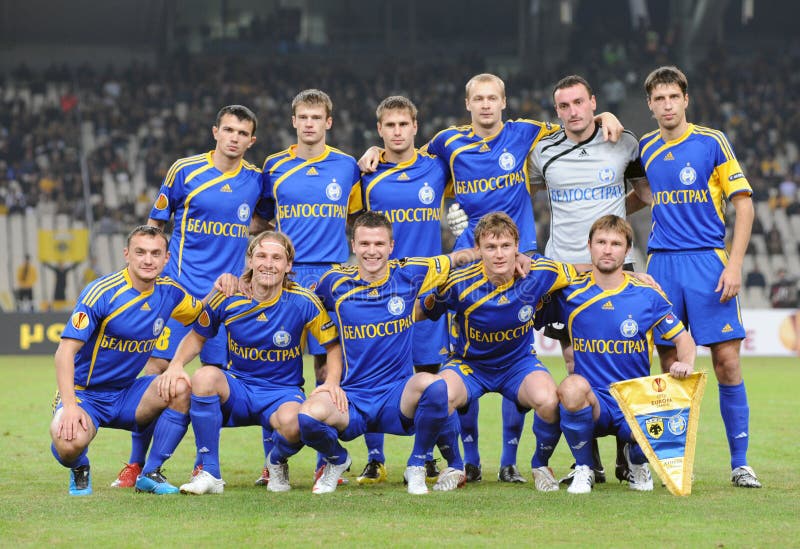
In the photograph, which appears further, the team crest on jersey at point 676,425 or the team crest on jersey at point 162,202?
the team crest on jersey at point 162,202

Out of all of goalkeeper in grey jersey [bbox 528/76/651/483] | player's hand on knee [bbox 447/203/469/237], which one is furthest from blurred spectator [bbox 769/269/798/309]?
player's hand on knee [bbox 447/203/469/237]

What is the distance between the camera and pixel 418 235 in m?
6.64

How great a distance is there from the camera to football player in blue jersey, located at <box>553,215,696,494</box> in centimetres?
574

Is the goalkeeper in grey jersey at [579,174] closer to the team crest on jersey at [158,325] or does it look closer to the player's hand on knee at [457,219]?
the player's hand on knee at [457,219]

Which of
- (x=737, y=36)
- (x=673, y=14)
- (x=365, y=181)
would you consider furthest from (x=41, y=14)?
(x=365, y=181)

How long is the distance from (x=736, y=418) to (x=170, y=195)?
3526 mm

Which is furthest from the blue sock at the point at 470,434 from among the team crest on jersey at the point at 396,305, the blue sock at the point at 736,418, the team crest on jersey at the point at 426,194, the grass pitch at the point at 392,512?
the blue sock at the point at 736,418

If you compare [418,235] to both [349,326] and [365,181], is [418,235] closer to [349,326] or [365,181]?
[365,181]

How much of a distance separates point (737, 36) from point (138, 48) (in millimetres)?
15944

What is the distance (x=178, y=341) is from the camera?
6602 millimetres

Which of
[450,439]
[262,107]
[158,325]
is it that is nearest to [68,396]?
[158,325]

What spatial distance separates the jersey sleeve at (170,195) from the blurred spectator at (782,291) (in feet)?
50.1

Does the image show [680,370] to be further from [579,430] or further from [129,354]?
[129,354]

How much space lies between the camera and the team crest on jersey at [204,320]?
5891mm
